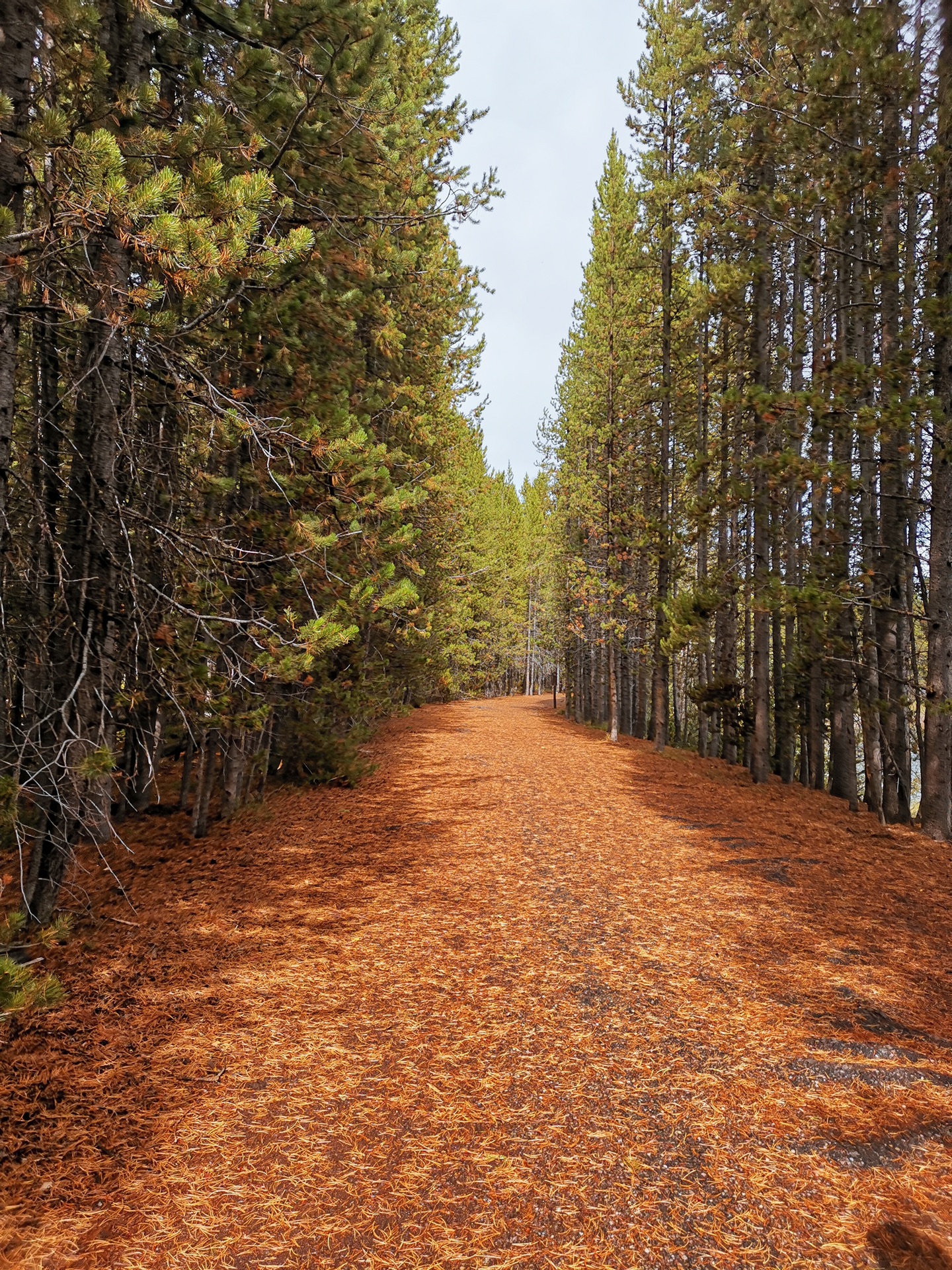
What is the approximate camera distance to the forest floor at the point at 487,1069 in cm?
252

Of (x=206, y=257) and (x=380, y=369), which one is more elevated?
(x=380, y=369)

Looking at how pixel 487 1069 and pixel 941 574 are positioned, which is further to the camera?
pixel 941 574

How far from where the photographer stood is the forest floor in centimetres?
252

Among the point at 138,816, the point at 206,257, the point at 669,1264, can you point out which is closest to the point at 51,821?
the point at 206,257

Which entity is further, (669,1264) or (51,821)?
(51,821)

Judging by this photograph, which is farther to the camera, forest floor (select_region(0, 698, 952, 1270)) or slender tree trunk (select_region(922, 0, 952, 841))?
slender tree trunk (select_region(922, 0, 952, 841))

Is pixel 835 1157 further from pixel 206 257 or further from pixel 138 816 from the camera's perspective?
pixel 138 816

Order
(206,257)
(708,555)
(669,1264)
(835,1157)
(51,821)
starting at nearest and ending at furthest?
1. (669,1264)
2. (835,1157)
3. (206,257)
4. (51,821)
5. (708,555)

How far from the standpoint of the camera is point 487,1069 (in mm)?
3533

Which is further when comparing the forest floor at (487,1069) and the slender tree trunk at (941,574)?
the slender tree trunk at (941,574)

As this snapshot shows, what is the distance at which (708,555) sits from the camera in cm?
2025

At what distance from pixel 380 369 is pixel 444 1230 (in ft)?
43.7

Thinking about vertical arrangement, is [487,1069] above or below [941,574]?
below

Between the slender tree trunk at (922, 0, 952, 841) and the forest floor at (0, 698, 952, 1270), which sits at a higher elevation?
the slender tree trunk at (922, 0, 952, 841)
